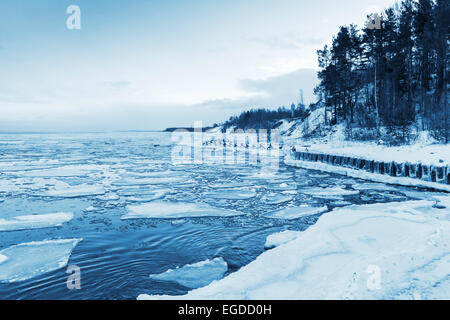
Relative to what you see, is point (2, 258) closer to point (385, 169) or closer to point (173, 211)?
point (173, 211)

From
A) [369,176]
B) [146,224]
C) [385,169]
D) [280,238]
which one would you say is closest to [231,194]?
[146,224]

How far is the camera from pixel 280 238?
5703 mm

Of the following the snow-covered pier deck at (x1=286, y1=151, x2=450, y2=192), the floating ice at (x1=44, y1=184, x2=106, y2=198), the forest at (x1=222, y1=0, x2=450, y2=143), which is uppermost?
the forest at (x1=222, y1=0, x2=450, y2=143)

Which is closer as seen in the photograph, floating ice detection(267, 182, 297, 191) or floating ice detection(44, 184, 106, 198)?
floating ice detection(44, 184, 106, 198)

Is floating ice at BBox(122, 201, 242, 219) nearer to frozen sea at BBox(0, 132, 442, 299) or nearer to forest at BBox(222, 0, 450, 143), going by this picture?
frozen sea at BBox(0, 132, 442, 299)

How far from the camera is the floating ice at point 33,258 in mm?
4504

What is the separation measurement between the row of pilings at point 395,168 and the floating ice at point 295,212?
17.4 feet

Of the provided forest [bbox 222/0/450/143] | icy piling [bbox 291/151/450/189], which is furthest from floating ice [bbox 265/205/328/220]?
forest [bbox 222/0/450/143]

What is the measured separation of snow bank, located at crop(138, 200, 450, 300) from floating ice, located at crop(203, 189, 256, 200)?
431 cm

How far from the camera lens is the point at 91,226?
22.7ft

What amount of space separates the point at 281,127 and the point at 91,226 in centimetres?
5116

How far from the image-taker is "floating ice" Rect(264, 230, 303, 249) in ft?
17.9

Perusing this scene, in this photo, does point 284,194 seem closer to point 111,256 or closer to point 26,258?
point 111,256
